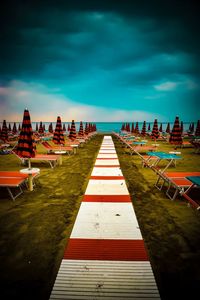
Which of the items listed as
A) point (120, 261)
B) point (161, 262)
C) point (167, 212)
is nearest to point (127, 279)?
point (120, 261)

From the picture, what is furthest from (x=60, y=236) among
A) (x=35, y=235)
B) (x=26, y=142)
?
(x=26, y=142)

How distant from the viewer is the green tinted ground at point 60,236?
2615 millimetres

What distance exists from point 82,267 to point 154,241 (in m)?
1.47

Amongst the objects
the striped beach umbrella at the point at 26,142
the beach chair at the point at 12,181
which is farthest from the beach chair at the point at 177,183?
the beach chair at the point at 12,181

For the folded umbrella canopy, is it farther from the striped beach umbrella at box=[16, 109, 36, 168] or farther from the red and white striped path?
the red and white striped path

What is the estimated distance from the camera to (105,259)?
3.10 metres

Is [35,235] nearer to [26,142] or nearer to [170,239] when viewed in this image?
[170,239]

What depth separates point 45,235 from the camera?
3725 millimetres

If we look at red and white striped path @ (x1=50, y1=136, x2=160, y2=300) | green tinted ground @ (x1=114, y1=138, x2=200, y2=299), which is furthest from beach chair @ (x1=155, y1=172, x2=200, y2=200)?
red and white striped path @ (x1=50, y1=136, x2=160, y2=300)

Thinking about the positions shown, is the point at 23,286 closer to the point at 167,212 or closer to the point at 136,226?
the point at 136,226

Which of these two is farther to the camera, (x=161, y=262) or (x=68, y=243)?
(x=68, y=243)

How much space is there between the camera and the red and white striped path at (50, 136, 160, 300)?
8.25ft

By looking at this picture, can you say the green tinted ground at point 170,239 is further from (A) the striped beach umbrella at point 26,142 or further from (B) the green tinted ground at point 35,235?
(A) the striped beach umbrella at point 26,142

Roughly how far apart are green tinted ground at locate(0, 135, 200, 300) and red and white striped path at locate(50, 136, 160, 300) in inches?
6.2
